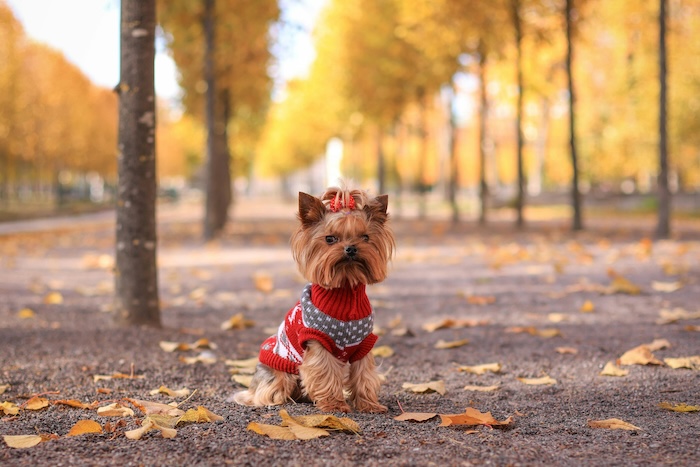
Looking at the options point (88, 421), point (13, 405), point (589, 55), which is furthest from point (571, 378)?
point (589, 55)

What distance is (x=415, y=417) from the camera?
12.6 feet

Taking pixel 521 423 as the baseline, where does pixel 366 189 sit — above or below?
above

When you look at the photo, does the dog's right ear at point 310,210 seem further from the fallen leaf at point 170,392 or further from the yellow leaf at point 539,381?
the yellow leaf at point 539,381

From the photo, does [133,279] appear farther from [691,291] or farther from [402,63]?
[402,63]

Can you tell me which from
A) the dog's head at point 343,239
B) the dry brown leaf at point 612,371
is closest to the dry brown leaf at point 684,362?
the dry brown leaf at point 612,371

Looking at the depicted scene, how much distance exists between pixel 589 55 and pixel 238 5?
2506 cm

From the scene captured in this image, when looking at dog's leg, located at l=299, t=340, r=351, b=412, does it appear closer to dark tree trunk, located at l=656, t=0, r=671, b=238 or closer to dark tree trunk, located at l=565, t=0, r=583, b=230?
dark tree trunk, located at l=656, t=0, r=671, b=238

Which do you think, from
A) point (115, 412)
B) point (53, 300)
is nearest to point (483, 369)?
point (115, 412)

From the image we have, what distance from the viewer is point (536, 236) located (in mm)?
18125

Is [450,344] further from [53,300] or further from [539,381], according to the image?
[53,300]

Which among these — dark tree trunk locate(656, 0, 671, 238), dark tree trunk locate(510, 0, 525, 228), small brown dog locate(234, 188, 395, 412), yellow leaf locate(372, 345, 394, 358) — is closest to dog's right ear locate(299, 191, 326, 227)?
small brown dog locate(234, 188, 395, 412)

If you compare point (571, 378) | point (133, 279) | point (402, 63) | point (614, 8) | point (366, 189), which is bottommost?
point (571, 378)

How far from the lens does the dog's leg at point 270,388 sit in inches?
165

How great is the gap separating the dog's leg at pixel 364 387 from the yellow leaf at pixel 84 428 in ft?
4.54
